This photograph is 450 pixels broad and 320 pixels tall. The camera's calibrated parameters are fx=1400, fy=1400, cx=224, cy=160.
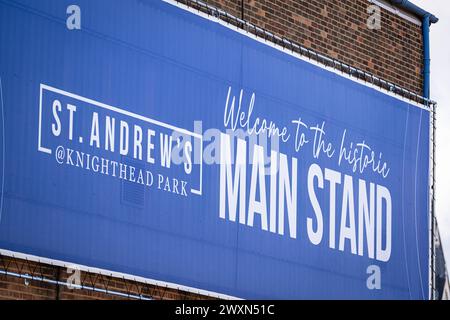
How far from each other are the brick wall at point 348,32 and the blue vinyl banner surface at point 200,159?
0.43 meters

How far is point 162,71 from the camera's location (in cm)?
1572

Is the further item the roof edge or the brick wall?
the roof edge

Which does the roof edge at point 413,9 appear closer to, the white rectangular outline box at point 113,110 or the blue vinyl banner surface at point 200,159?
the blue vinyl banner surface at point 200,159

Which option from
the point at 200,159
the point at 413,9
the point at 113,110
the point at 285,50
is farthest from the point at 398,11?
the point at 113,110

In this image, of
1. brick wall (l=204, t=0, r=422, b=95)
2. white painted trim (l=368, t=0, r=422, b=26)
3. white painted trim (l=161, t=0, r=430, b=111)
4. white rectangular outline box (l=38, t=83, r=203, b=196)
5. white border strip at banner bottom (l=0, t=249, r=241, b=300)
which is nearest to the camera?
white border strip at banner bottom (l=0, t=249, r=241, b=300)

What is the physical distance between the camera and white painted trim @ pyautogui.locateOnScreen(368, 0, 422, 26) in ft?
65.0

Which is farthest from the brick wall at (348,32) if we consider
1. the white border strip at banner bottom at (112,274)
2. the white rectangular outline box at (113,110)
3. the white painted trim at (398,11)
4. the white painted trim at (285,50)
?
the white border strip at banner bottom at (112,274)

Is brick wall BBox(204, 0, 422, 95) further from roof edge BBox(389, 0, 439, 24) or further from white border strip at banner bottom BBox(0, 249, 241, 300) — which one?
white border strip at banner bottom BBox(0, 249, 241, 300)

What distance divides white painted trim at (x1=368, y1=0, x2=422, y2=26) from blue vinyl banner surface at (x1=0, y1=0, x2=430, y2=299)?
1.40 meters

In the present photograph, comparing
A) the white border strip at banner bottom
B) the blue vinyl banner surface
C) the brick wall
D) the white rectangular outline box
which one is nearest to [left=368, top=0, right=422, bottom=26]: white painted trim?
the brick wall

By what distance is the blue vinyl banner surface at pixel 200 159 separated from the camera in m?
14.1
